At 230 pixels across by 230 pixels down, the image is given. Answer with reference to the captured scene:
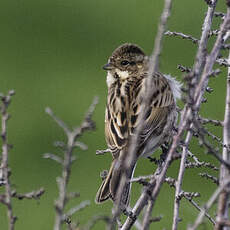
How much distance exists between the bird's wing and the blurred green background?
3776 millimetres

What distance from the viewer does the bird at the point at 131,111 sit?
5.35 meters

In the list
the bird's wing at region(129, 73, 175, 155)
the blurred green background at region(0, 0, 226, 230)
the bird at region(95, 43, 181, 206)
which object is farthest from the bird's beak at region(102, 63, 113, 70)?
the blurred green background at region(0, 0, 226, 230)

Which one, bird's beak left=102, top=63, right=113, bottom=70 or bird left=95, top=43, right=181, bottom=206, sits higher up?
bird's beak left=102, top=63, right=113, bottom=70

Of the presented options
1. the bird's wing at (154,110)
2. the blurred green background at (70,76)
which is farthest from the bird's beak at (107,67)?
the blurred green background at (70,76)

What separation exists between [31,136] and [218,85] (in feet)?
11.0

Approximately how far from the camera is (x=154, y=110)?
6008mm

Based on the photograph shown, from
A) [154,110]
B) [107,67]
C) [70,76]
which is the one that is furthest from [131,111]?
[70,76]

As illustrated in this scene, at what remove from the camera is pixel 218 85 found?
43.6ft

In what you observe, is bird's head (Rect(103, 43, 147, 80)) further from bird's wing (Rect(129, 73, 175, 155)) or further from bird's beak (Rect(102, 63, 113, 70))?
bird's wing (Rect(129, 73, 175, 155))

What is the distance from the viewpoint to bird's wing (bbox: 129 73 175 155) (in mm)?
5707

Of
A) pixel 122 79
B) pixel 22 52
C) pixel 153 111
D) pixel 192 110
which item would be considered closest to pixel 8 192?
pixel 192 110

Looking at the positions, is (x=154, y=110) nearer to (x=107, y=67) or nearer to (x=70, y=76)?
(x=107, y=67)

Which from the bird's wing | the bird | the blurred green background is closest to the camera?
the bird

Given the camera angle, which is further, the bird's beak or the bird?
the bird's beak
